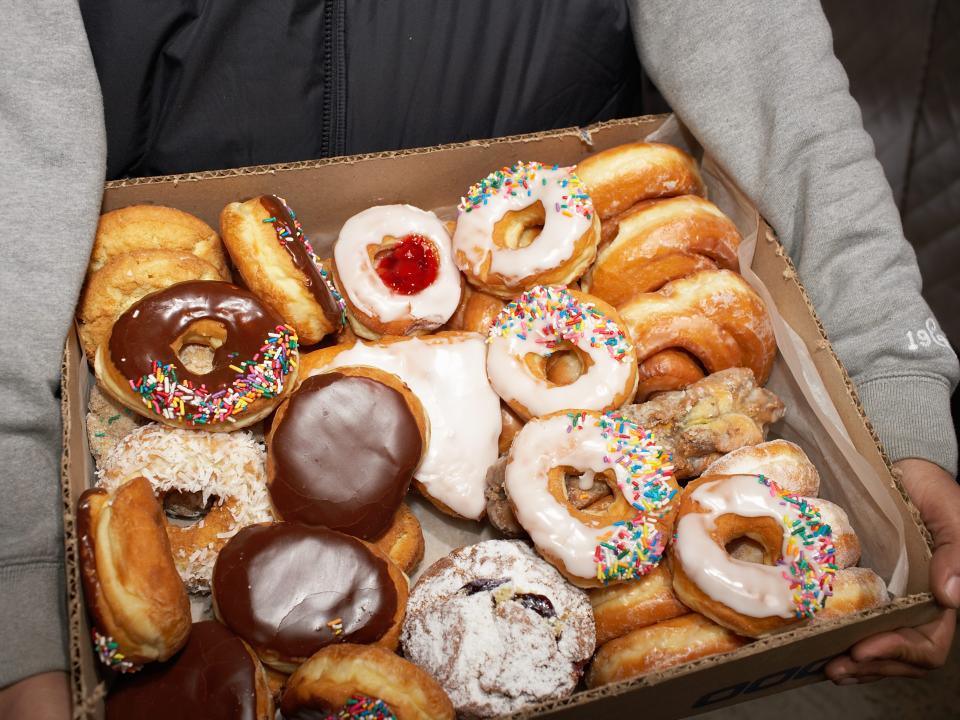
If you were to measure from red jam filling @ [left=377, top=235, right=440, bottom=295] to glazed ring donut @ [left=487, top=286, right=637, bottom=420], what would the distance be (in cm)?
22

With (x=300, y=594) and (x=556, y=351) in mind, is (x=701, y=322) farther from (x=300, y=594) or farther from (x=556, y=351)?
(x=300, y=594)

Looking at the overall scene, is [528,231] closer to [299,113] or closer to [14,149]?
[299,113]

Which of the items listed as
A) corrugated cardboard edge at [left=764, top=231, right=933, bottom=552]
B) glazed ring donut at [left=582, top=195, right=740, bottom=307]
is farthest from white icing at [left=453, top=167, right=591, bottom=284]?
corrugated cardboard edge at [left=764, top=231, right=933, bottom=552]

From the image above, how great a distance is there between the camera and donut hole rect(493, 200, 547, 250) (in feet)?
5.97

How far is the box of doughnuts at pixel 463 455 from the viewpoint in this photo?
1.39m

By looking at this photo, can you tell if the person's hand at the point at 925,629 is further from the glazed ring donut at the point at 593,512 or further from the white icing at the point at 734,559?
the glazed ring donut at the point at 593,512

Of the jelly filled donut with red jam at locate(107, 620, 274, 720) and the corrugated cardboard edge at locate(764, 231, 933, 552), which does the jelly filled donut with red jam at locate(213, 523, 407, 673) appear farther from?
the corrugated cardboard edge at locate(764, 231, 933, 552)

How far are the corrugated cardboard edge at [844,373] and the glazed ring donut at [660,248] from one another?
0.12 meters

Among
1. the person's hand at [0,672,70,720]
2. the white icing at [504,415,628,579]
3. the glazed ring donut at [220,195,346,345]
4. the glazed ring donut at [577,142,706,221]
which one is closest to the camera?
the person's hand at [0,672,70,720]

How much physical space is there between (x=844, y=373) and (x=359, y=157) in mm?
1213

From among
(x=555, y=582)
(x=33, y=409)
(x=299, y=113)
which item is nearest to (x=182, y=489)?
(x=33, y=409)

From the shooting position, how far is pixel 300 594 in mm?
1445

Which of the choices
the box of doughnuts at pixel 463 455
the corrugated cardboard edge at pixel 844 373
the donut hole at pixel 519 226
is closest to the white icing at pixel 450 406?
the box of doughnuts at pixel 463 455

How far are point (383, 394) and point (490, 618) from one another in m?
0.51
